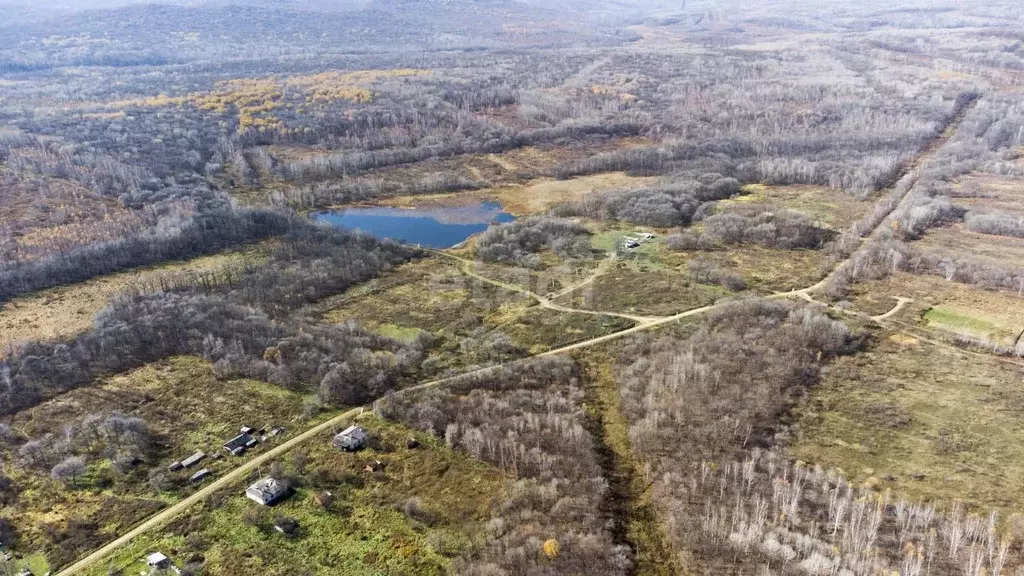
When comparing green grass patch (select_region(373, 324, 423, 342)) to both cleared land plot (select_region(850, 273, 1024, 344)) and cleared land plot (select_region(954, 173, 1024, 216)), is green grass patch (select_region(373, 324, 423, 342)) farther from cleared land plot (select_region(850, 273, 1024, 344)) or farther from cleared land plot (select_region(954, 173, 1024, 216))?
cleared land plot (select_region(954, 173, 1024, 216))

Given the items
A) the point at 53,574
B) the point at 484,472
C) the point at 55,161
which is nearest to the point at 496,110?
Result: the point at 55,161

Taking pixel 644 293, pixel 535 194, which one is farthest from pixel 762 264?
pixel 535 194

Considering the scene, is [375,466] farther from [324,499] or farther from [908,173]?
[908,173]

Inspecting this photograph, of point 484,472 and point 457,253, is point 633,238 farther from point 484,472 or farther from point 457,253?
point 484,472

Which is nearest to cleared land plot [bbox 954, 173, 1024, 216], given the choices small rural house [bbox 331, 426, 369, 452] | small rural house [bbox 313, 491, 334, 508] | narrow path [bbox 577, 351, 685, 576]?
narrow path [bbox 577, 351, 685, 576]

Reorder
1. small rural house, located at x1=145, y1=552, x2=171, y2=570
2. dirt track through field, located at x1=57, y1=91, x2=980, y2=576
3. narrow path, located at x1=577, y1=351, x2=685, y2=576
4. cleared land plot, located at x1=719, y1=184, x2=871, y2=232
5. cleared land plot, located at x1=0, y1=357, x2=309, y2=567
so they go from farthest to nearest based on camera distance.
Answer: cleared land plot, located at x1=719, y1=184, x2=871, y2=232, cleared land plot, located at x1=0, y1=357, x2=309, y2=567, dirt track through field, located at x1=57, y1=91, x2=980, y2=576, narrow path, located at x1=577, y1=351, x2=685, y2=576, small rural house, located at x1=145, y1=552, x2=171, y2=570
